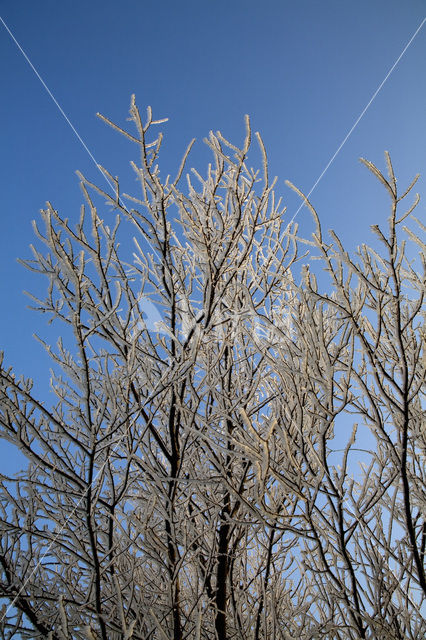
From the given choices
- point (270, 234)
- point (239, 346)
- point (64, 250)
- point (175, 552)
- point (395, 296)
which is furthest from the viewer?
point (239, 346)

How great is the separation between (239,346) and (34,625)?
2389mm

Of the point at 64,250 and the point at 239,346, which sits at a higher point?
the point at 239,346

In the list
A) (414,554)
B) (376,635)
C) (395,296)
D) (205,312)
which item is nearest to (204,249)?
(205,312)

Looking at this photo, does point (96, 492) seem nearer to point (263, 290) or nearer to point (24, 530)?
point (24, 530)

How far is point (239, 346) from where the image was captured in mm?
3625

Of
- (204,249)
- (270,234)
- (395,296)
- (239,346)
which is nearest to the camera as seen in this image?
(395,296)

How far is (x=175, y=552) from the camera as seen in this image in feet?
8.02

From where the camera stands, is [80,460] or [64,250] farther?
[80,460]

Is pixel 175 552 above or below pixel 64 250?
below

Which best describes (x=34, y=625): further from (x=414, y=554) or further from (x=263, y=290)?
(x=263, y=290)

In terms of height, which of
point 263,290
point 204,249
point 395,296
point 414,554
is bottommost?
point 414,554

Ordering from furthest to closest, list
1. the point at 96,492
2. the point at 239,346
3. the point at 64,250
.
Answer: the point at 239,346 → the point at 96,492 → the point at 64,250

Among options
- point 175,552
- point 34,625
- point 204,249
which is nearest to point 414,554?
point 175,552

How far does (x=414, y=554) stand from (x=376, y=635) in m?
0.40
